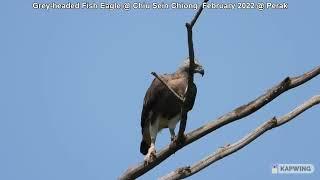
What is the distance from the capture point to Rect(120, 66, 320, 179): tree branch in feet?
22.6

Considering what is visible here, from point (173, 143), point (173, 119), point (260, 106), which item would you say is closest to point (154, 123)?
point (173, 119)

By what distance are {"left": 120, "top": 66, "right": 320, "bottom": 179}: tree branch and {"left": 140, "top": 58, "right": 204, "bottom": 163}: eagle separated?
369 cm

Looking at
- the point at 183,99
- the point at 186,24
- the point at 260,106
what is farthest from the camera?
the point at 183,99

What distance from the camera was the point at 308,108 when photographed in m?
6.91

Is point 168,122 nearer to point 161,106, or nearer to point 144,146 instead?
point 161,106

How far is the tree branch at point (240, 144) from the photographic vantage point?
690 centimetres

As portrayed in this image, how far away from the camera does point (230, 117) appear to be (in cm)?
720

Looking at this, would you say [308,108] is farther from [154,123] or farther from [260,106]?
[154,123]

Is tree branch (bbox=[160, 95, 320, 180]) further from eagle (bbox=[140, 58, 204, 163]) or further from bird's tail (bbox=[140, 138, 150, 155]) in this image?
bird's tail (bbox=[140, 138, 150, 155])

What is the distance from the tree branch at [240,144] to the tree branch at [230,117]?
212mm

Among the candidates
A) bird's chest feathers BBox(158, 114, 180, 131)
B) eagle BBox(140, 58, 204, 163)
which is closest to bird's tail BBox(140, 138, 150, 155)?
eagle BBox(140, 58, 204, 163)

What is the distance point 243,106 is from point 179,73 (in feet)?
17.4

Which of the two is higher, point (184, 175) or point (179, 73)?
point (179, 73)

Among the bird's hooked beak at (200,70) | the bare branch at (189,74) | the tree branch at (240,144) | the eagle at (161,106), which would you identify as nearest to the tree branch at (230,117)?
the bare branch at (189,74)
